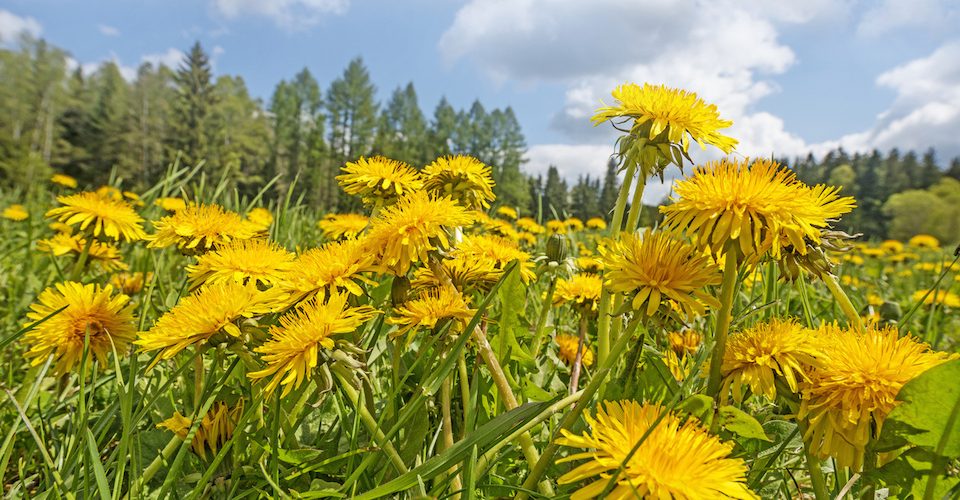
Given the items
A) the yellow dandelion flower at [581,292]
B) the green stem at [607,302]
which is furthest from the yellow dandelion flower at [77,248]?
the green stem at [607,302]

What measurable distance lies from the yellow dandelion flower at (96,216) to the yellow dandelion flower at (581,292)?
4.59ft

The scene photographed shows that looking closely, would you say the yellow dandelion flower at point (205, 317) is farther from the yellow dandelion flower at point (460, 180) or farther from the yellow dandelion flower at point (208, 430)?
the yellow dandelion flower at point (460, 180)

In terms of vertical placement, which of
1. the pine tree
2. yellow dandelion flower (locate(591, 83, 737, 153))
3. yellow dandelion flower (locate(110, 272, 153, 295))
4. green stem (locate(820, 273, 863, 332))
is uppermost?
the pine tree

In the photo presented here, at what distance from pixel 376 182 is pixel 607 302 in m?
0.60

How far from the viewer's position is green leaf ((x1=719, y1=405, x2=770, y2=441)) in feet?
2.25

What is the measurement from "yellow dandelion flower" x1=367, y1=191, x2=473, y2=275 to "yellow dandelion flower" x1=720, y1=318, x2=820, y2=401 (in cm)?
51

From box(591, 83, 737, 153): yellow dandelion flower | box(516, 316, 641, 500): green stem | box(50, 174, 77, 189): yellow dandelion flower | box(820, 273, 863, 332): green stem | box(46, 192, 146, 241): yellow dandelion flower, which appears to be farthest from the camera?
box(50, 174, 77, 189): yellow dandelion flower

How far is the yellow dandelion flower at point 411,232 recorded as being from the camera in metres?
0.87

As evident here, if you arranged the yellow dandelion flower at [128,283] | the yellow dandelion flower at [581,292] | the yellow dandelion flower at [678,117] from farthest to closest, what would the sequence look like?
the yellow dandelion flower at [128,283]
the yellow dandelion flower at [581,292]
the yellow dandelion flower at [678,117]

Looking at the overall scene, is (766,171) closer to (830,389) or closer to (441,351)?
(830,389)

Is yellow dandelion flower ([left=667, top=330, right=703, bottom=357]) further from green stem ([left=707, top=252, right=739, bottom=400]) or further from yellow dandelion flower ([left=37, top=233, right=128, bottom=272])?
yellow dandelion flower ([left=37, top=233, right=128, bottom=272])

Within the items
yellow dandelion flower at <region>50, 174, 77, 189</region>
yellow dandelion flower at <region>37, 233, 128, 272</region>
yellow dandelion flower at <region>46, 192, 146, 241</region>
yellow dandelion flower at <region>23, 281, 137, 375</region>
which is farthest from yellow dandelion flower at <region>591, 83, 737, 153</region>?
yellow dandelion flower at <region>50, 174, 77, 189</region>

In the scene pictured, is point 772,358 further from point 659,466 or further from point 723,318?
point 659,466

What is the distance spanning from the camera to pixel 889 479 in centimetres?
64
